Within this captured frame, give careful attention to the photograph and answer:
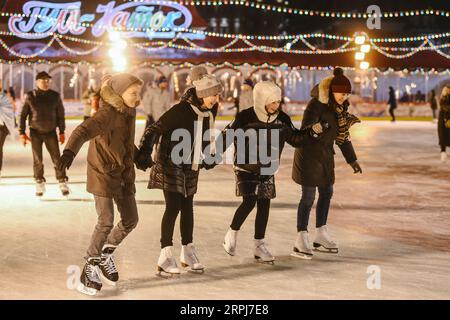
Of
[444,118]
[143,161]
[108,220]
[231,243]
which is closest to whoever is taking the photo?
[108,220]

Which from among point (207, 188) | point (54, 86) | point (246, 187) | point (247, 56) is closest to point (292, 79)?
point (247, 56)

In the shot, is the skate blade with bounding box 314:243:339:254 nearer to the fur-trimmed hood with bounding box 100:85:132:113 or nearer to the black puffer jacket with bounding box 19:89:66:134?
the fur-trimmed hood with bounding box 100:85:132:113

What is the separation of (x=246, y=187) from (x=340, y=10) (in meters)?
61.3

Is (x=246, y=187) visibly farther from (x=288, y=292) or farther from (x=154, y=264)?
(x=288, y=292)

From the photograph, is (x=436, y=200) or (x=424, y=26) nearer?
(x=436, y=200)

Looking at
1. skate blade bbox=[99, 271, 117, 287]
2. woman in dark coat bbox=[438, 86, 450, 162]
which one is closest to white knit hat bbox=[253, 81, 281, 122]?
skate blade bbox=[99, 271, 117, 287]

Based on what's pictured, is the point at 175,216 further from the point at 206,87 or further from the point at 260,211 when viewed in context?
the point at 206,87

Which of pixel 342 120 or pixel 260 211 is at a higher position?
pixel 342 120

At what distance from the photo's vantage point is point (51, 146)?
10.6m

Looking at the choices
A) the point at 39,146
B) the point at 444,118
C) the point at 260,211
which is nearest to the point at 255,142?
the point at 260,211

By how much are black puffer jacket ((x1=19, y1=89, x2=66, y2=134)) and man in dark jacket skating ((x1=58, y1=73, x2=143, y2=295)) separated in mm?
4883

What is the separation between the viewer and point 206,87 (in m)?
6.27

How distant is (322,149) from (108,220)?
2154 mm
